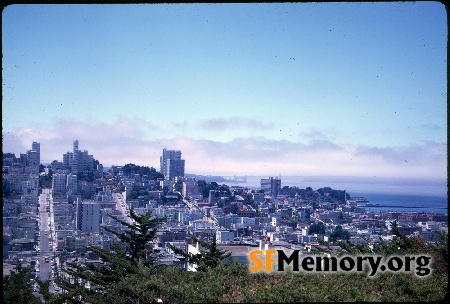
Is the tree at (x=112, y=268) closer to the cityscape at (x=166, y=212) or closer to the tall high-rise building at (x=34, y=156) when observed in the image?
the cityscape at (x=166, y=212)

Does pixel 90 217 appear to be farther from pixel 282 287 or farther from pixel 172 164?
pixel 282 287

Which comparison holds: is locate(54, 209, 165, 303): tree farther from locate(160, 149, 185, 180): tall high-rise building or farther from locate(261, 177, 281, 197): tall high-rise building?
locate(261, 177, 281, 197): tall high-rise building

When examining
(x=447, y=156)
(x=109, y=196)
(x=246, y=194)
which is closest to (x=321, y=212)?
(x=246, y=194)

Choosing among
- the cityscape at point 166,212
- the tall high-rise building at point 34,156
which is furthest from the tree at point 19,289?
the tall high-rise building at point 34,156

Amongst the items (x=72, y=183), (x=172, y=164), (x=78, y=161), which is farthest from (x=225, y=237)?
(x=78, y=161)

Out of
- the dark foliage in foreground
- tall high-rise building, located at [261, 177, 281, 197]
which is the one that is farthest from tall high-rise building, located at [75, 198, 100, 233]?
the dark foliage in foreground
